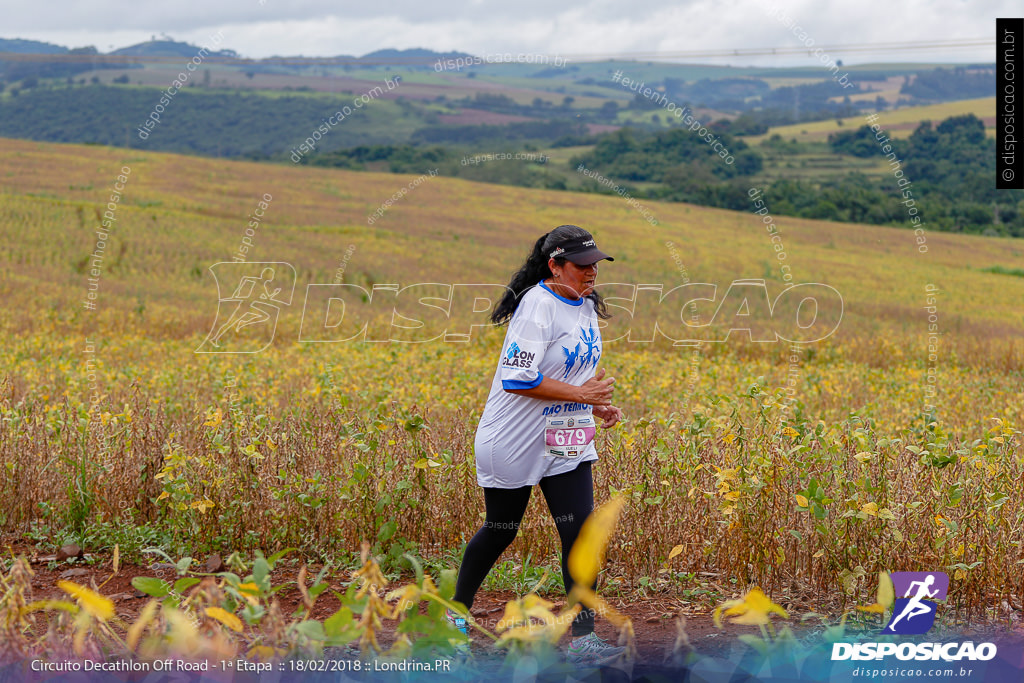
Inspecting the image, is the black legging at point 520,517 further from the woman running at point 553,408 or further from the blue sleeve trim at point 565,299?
the blue sleeve trim at point 565,299

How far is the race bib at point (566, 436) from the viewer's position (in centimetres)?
355

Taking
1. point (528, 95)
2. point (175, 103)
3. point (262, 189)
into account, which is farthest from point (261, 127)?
point (262, 189)

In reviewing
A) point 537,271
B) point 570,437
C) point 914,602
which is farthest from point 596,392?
point 914,602

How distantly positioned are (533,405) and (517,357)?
0.73 ft

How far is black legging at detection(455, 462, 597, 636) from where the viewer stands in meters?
3.59

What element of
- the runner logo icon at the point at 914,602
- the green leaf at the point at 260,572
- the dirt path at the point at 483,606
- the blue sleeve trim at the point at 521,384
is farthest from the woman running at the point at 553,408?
the green leaf at the point at 260,572

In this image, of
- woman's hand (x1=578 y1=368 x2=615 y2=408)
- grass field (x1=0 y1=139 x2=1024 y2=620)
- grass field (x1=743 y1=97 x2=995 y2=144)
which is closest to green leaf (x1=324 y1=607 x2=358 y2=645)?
woman's hand (x1=578 y1=368 x2=615 y2=408)

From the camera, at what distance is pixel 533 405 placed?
3533mm

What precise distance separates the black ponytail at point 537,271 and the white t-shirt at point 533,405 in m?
0.17

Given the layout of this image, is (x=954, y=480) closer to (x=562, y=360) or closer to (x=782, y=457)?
(x=782, y=457)

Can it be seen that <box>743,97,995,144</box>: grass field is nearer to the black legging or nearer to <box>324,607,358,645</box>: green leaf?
the black legging

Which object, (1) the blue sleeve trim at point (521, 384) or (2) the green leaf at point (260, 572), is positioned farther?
(1) the blue sleeve trim at point (521, 384)

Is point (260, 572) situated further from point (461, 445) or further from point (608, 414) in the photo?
point (461, 445)

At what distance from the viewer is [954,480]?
4.47 m
